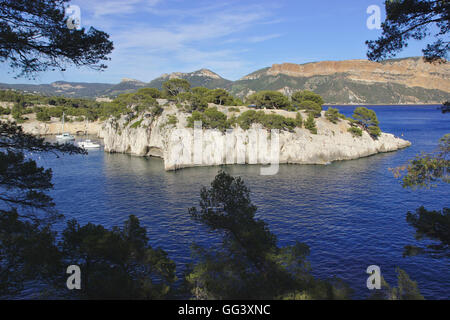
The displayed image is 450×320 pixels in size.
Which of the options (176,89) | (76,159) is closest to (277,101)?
(176,89)

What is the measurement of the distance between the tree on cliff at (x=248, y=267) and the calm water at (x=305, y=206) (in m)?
10.0

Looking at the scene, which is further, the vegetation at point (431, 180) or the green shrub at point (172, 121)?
the green shrub at point (172, 121)

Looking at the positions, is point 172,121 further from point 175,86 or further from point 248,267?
point 248,267

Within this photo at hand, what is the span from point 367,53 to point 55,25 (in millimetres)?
16618

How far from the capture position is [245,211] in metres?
18.2

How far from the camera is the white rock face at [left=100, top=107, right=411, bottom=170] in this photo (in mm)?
69250

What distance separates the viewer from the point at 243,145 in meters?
72.9

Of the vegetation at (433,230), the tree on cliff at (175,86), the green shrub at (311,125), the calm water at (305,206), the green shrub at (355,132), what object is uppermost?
the tree on cliff at (175,86)

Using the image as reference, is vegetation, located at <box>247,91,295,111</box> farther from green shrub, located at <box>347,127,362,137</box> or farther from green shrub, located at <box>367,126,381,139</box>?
green shrub, located at <box>367,126,381,139</box>

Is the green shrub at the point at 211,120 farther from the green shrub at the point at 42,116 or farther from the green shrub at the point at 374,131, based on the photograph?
the green shrub at the point at 42,116

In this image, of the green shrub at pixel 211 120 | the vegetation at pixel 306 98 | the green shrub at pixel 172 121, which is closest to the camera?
the green shrub at pixel 211 120

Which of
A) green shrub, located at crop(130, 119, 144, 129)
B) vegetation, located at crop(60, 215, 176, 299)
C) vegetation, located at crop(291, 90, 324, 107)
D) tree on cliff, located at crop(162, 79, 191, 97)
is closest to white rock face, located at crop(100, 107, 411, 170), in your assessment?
green shrub, located at crop(130, 119, 144, 129)

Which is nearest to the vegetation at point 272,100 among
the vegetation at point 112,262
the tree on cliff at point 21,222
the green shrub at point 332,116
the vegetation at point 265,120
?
the green shrub at point 332,116

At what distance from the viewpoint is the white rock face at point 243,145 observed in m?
69.2
